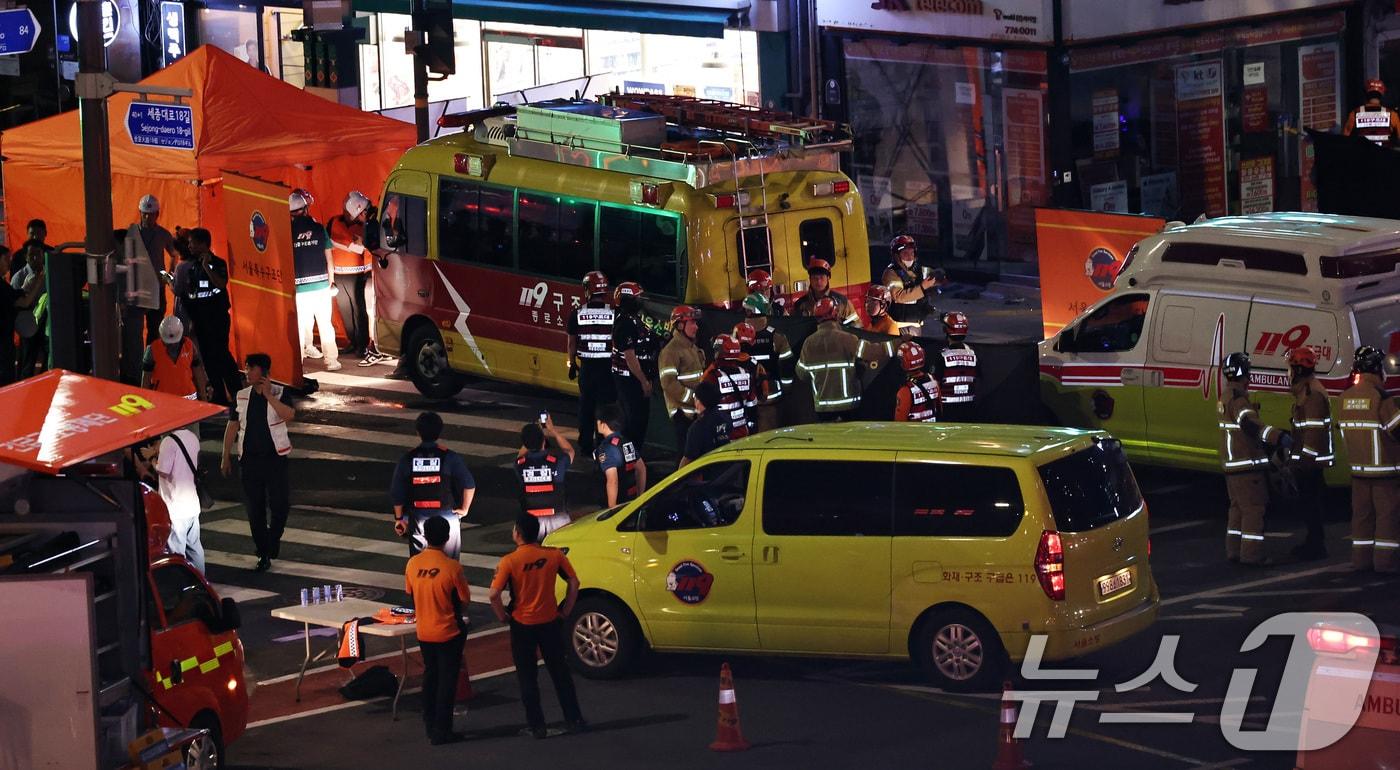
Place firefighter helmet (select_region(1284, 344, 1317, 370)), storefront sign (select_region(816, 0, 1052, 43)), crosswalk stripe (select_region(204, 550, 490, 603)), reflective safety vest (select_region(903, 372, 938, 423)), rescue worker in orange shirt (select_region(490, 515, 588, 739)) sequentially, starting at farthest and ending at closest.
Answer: storefront sign (select_region(816, 0, 1052, 43)), reflective safety vest (select_region(903, 372, 938, 423)), crosswalk stripe (select_region(204, 550, 490, 603)), firefighter helmet (select_region(1284, 344, 1317, 370)), rescue worker in orange shirt (select_region(490, 515, 588, 739))

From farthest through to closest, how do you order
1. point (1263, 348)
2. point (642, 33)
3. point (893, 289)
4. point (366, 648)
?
point (642, 33) → point (893, 289) → point (1263, 348) → point (366, 648)

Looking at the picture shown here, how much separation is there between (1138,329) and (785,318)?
323 cm

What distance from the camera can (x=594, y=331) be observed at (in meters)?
19.5

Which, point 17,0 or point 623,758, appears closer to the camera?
point 623,758

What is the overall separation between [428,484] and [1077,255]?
27.7 feet

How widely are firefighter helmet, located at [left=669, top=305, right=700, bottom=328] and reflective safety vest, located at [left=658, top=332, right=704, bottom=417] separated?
0.13 metres

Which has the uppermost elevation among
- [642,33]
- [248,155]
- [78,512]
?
[642,33]

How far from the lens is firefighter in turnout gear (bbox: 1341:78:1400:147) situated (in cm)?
2358

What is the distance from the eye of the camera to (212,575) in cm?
1734

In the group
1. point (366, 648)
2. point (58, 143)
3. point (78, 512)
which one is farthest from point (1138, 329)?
point (58, 143)

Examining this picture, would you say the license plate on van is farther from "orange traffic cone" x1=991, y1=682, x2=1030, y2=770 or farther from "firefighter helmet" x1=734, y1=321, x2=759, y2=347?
"firefighter helmet" x1=734, y1=321, x2=759, y2=347

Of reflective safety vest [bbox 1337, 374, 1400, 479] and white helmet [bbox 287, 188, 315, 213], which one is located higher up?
white helmet [bbox 287, 188, 315, 213]

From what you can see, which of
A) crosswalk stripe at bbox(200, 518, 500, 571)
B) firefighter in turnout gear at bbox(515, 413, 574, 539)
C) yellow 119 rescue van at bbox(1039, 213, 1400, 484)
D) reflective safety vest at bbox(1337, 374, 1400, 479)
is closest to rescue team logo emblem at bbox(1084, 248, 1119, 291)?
yellow 119 rescue van at bbox(1039, 213, 1400, 484)

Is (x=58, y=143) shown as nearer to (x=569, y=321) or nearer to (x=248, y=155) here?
(x=248, y=155)
